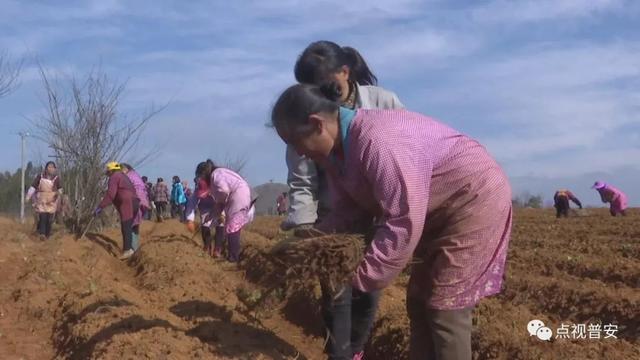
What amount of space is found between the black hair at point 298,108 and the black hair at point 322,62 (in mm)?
773

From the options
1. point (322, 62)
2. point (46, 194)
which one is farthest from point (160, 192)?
point (322, 62)

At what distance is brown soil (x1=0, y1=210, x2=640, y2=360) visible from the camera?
5184 mm

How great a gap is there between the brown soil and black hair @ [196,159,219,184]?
1040 mm

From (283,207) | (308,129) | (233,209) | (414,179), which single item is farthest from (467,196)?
(283,207)

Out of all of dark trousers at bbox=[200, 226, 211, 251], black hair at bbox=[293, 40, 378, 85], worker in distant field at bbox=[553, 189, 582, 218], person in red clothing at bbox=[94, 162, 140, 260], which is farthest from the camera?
worker in distant field at bbox=[553, 189, 582, 218]

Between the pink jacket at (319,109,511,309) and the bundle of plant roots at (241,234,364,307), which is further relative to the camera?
the bundle of plant roots at (241,234,364,307)

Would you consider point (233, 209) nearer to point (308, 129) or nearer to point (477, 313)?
point (477, 313)

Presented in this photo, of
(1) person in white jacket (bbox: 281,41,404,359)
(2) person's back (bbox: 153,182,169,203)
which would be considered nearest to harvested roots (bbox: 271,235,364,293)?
(1) person in white jacket (bbox: 281,41,404,359)

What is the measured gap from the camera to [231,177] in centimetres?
1062

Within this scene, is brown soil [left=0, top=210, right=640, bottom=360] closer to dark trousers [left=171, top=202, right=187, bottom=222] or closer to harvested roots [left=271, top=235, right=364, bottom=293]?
harvested roots [left=271, top=235, right=364, bottom=293]

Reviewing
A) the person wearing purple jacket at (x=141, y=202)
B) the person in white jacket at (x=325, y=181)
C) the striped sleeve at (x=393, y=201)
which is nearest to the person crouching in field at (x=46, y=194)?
the person wearing purple jacket at (x=141, y=202)

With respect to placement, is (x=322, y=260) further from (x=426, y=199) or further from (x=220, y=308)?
(x=220, y=308)

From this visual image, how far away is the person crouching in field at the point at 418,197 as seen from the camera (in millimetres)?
2977

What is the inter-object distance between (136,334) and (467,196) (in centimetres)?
279
